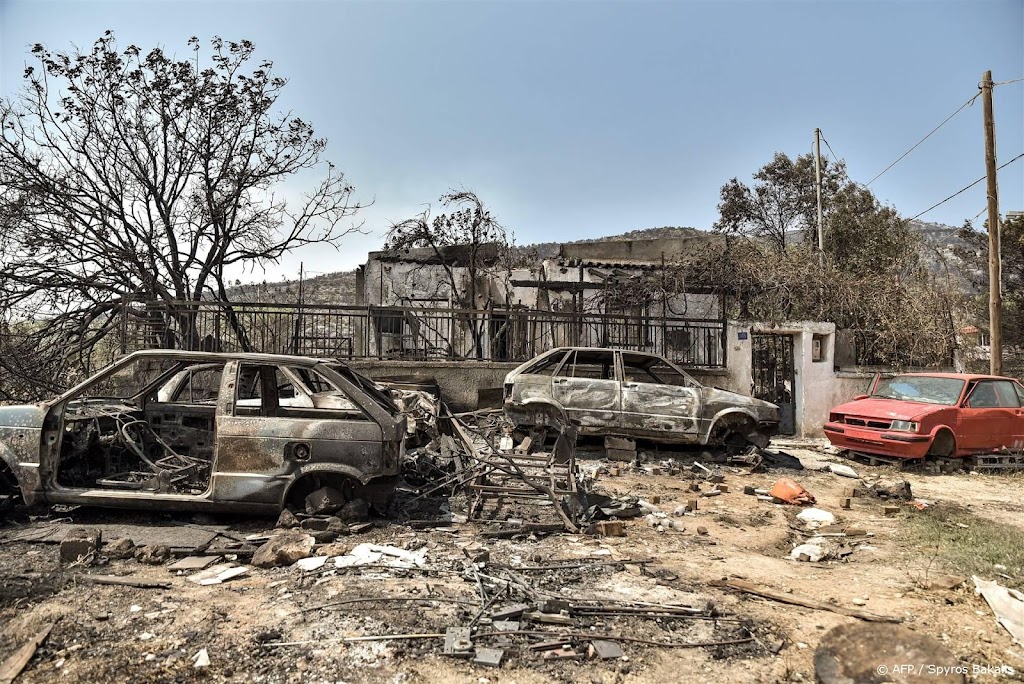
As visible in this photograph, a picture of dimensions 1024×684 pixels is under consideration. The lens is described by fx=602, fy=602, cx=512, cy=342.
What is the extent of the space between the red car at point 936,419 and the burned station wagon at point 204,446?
→ 24.9ft

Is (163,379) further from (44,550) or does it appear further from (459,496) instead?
(459,496)

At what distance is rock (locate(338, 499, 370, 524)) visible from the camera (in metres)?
5.14

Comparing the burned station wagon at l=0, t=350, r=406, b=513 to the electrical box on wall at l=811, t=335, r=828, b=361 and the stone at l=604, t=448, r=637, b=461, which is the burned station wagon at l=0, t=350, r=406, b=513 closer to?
the stone at l=604, t=448, r=637, b=461

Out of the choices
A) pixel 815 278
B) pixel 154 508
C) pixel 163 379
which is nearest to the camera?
pixel 154 508

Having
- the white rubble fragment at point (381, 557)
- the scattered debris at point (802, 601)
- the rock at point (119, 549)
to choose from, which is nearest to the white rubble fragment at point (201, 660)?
the white rubble fragment at point (381, 557)

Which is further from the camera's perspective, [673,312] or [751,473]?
[673,312]

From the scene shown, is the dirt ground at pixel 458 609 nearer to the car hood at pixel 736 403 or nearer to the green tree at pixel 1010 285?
the car hood at pixel 736 403

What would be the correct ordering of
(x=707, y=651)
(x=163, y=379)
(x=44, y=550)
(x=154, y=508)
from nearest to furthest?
(x=707, y=651), (x=44, y=550), (x=154, y=508), (x=163, y=379)

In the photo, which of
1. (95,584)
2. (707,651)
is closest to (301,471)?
(95,584)

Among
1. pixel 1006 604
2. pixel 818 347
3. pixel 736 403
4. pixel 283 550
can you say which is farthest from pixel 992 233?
pixel 283 550

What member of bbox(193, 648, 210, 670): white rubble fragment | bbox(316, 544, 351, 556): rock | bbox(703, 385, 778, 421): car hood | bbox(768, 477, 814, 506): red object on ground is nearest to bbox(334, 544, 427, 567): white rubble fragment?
bbox(316, 544, 351, 556): rock

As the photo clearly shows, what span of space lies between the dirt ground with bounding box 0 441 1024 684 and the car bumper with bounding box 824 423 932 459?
382 centimetres

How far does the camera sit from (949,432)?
360 inches

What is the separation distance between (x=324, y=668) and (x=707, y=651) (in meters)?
1.98
